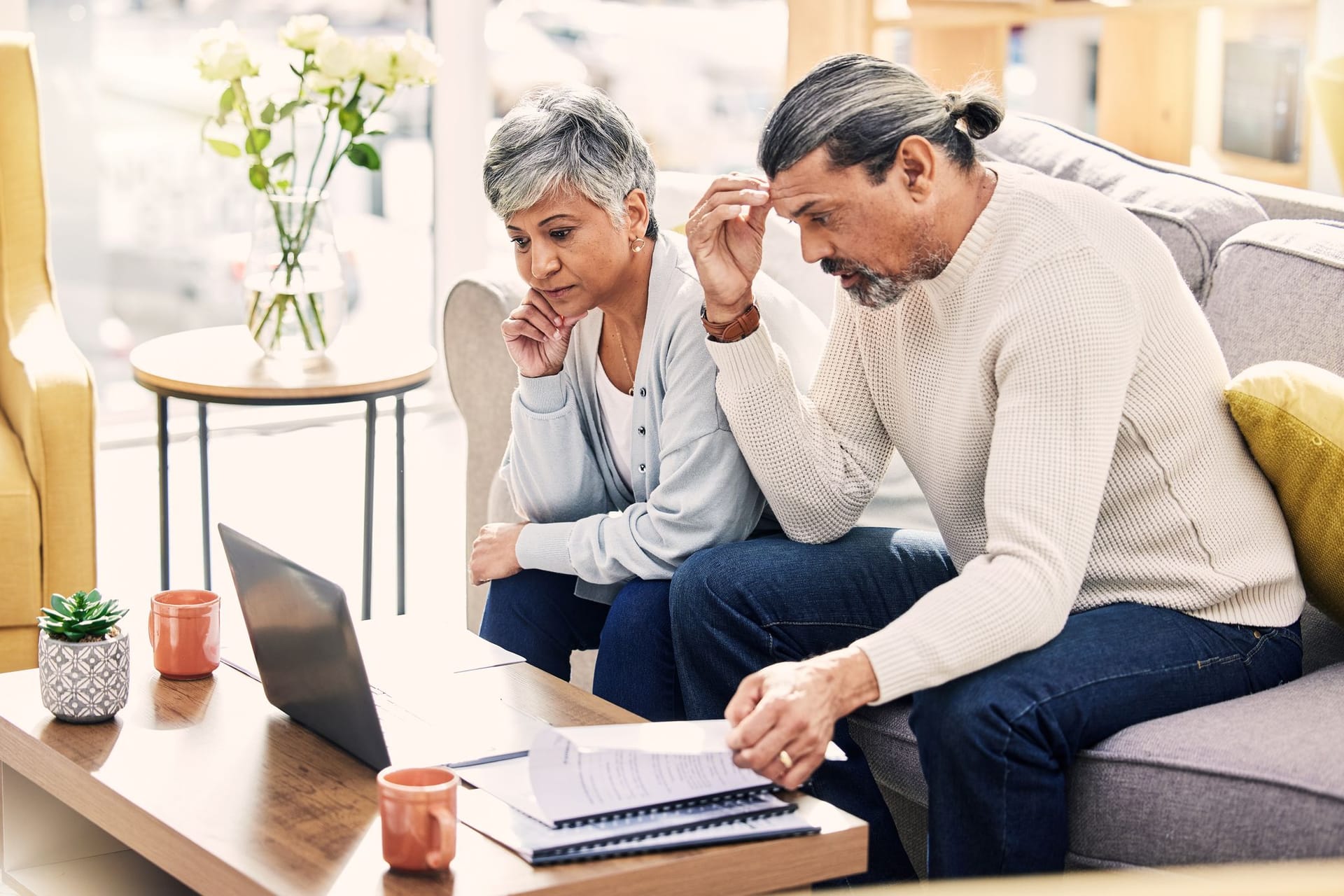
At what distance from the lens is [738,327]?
5.54 feet

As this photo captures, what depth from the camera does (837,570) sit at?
167 cm

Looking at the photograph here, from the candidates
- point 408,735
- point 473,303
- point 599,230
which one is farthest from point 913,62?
point 408,735

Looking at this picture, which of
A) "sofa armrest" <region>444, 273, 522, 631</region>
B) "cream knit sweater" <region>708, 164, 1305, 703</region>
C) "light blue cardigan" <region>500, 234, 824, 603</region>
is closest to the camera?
"cream knit sweater" <region>708, 164, 1305, 703</region>

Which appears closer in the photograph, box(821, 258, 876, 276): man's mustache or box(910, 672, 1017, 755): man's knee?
box(910, 672, 1017, 755): man's knee

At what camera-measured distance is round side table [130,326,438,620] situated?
231cm

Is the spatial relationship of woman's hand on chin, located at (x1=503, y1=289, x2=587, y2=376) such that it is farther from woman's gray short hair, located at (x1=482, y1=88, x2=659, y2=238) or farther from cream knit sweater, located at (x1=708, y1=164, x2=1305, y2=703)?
cream knit sweater, located at (x1=708, y1=164, x2=1305, y2=703)

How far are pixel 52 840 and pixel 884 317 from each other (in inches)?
39.6

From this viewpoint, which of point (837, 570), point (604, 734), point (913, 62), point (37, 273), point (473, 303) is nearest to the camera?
point (604, 734)

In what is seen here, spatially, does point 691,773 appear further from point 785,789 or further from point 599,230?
point 599,230

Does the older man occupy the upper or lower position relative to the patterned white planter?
upper

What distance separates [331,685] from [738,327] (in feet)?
2.04

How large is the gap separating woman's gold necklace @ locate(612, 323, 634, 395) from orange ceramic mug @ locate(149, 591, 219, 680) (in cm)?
58

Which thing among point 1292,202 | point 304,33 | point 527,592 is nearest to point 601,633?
point 527,592

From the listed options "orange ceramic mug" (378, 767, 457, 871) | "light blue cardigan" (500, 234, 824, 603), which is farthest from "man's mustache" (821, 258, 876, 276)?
"orange ceramic mug" (378, 767, 457, 871)
